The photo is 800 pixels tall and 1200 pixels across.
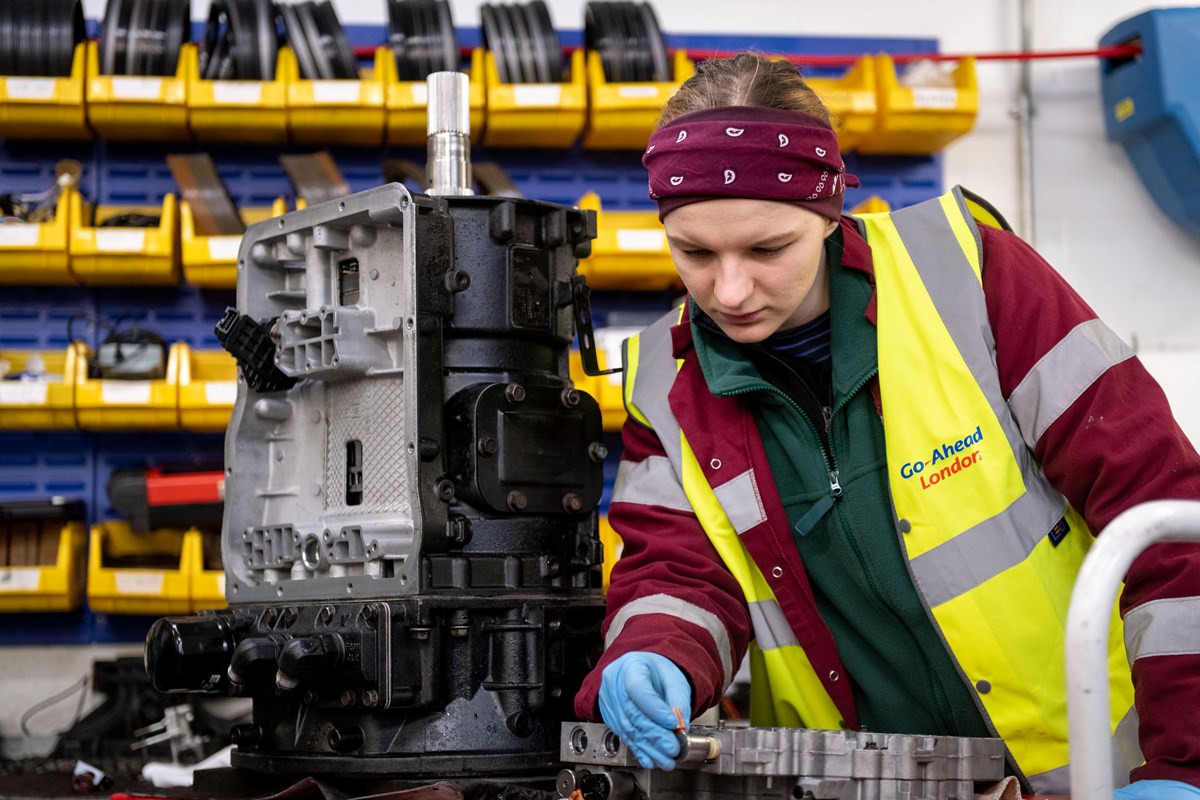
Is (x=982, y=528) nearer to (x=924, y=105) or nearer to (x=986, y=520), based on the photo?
(x=986, y=520)

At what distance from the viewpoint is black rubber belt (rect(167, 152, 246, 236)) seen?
3191mm

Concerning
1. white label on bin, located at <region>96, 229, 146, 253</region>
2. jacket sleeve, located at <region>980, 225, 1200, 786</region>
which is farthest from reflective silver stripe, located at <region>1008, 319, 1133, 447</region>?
white label on bin, located at <region>96, 229, 146, 253</region>

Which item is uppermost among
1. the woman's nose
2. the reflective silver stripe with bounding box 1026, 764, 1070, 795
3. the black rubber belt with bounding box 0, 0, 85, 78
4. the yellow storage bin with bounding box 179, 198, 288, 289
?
the black rubber belt with bounding box 0, 0, 85, 78

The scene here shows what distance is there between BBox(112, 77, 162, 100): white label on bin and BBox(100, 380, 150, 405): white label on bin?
27.6 inches

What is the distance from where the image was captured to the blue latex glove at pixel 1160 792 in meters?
1.15

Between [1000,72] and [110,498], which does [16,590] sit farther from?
[1000,72]

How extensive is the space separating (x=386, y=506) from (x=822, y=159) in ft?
2.40

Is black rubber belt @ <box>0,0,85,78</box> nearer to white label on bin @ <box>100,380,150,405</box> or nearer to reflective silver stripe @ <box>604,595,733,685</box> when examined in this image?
white label on bin @ <box>100,380,150,405</box>

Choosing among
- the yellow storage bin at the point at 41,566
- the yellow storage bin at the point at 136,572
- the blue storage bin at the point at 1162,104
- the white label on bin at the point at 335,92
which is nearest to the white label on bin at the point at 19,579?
the yellow storage bin at the point at 41,566

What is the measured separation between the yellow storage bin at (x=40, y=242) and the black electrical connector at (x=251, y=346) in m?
1.43

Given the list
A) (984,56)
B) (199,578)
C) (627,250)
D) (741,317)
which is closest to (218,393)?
(199,578)

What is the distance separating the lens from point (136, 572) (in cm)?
308

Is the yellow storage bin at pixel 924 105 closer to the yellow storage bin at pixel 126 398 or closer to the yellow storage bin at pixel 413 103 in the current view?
the yellow storage bin at pixel 413 103

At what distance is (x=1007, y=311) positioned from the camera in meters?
1.50
